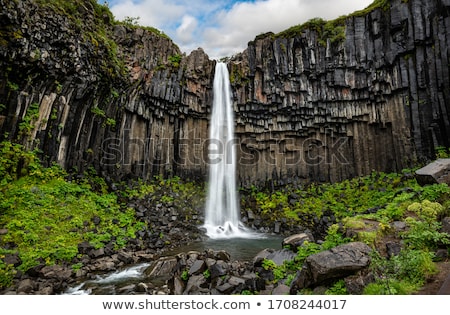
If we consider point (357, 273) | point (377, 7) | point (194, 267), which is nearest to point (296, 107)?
point (377, 7)

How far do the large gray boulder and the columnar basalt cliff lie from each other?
16.9 meters

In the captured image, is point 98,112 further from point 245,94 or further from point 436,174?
point 436,174

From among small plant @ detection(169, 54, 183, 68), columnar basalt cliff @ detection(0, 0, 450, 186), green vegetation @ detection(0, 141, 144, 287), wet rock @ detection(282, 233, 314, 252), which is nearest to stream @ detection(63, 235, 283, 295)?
green vegetation @ detection(0, 141, 144, 287)

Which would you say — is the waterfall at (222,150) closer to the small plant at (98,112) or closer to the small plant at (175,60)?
the small plant at (175,60)

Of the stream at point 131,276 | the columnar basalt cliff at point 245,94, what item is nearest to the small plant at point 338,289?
the stream at point 131,276

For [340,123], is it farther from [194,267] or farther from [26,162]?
[26,162]

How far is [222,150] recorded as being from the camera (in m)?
28.4

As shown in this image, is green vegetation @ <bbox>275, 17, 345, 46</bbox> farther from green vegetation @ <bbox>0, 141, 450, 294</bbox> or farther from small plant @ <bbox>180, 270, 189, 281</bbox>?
small plant @ <bbox>180, 270, 189, 281</bbox>

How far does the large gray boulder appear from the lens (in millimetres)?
5828

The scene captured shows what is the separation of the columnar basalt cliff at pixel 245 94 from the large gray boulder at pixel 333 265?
16.9m

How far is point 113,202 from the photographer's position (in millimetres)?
18312

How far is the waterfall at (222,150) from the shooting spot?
2647 centimetres

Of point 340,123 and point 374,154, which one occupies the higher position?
point 340,123

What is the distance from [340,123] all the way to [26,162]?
86.2ft
